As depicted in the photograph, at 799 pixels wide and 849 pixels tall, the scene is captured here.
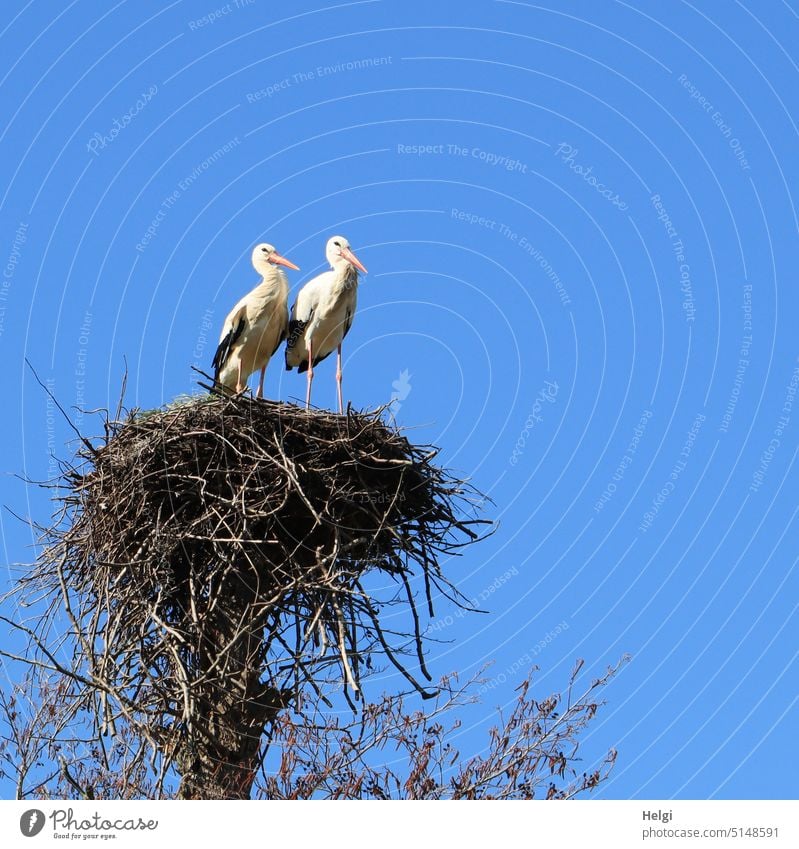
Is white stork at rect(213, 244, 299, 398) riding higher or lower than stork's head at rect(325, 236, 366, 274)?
lower

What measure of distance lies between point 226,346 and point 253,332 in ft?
1.03

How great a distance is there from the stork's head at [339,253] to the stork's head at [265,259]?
592 mm

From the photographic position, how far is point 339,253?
17.3 metres

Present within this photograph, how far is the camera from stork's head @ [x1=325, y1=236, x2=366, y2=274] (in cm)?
1723

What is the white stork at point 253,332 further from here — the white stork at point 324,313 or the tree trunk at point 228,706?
the tree trunk at point 228,706

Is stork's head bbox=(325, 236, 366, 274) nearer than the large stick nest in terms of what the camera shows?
No

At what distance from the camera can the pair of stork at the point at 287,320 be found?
1641 centimetres

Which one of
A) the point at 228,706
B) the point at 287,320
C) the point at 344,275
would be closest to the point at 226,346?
the point at 287,320

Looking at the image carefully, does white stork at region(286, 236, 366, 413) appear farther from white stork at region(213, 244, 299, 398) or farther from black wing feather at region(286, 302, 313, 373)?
white stork at region(213, 244, 299, 398)

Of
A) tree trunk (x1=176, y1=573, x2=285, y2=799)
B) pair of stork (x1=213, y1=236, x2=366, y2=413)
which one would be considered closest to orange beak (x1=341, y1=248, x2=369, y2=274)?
pair of stork (x1=213, y1=236, x2=366, y2=413)

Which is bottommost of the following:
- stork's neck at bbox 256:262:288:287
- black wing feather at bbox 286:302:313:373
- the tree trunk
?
the tree trunk

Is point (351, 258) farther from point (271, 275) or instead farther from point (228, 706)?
point (228, 706)

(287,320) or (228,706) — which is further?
(287,320)

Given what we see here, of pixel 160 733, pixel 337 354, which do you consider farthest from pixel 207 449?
pixel 337 354
